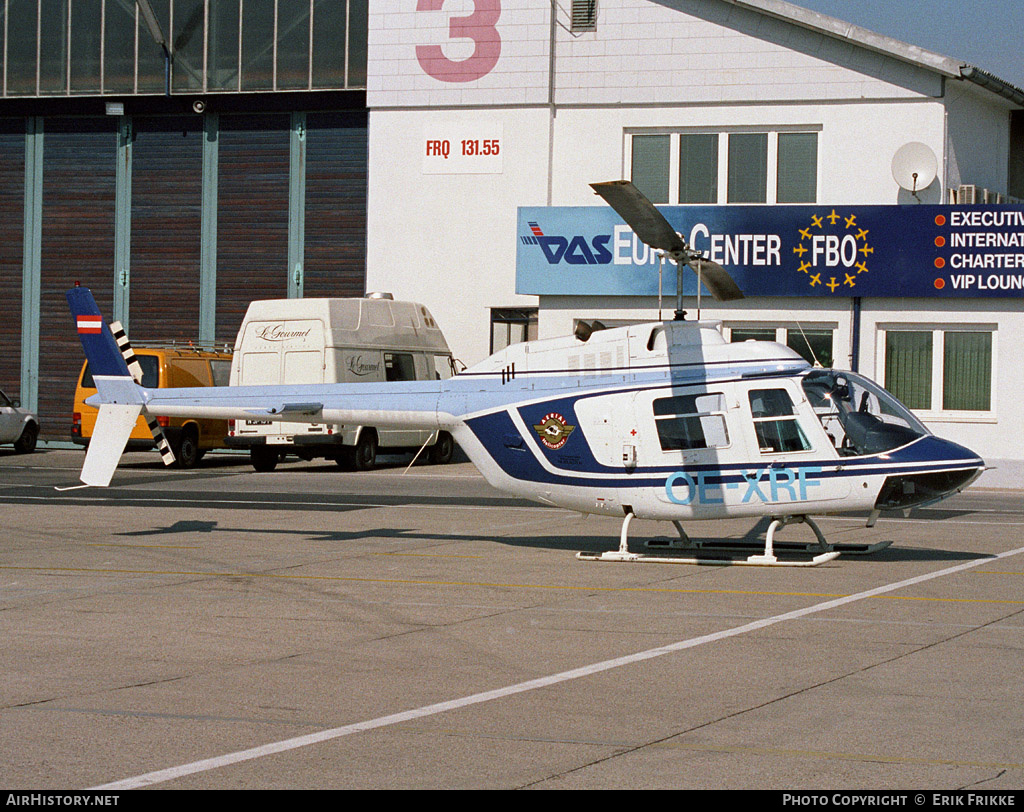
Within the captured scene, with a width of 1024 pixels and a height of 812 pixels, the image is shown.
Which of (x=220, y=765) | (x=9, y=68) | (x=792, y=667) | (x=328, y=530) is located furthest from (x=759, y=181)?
(x=220, y=765)

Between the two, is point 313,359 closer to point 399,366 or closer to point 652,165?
point 399,366

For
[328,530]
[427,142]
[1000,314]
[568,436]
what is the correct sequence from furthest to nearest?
[427,142] → [1000,314] → [328,530] → [568,436]

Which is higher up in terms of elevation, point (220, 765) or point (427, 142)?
point (427, 142)

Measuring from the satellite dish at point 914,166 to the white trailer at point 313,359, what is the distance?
1180cm

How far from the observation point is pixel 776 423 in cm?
1409

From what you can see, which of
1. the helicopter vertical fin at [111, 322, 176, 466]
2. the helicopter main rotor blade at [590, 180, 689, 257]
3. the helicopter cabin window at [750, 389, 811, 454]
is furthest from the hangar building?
the helicopter main rotor blade at [590, 180, 689, 257]

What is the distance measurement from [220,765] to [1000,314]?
25227mm

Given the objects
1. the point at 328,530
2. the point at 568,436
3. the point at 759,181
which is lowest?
the point at 328,530

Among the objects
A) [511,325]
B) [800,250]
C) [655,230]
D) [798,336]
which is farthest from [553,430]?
[511,325]

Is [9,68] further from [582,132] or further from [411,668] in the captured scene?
[411,668]

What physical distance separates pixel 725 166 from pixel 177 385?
538 inches

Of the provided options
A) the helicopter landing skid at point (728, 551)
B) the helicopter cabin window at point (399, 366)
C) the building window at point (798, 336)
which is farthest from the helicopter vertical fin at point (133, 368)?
the building window at point (798, 336)
